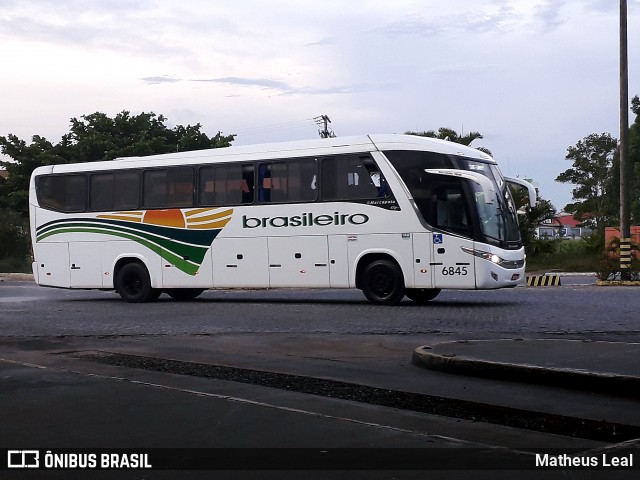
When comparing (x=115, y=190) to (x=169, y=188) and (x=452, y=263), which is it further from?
(x=452, y=263)

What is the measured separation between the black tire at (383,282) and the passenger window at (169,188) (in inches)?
198

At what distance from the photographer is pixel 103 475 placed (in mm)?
6086

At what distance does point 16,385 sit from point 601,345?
659 cm

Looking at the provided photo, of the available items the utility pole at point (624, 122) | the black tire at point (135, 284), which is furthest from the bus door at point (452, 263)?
the utility pole at point (624, 122)

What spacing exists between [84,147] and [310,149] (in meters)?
36.3

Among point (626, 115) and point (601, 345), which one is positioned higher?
point (626, 115)

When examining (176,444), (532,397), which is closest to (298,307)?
(532,397)

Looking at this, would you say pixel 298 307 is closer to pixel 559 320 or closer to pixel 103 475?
pixel 559 320

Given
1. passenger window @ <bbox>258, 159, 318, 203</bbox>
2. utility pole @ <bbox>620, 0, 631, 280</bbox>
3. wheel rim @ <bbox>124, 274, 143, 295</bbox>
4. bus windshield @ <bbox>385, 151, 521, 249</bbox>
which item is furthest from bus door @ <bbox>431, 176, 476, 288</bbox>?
utility pole @ <bbox>620, 0, 631, 280</bbox>

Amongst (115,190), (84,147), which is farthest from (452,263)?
(84,147)

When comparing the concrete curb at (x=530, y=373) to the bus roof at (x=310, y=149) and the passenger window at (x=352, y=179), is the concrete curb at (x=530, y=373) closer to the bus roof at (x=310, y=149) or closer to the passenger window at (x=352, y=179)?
the passenger window at (x=352, y=179)

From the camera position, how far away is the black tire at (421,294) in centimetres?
2122

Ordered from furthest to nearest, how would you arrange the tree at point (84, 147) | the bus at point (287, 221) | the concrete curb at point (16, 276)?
1. the tree at point (84, 147)
2. the concrete curb at point (16, 276)
3. the bus at point (287, 221)

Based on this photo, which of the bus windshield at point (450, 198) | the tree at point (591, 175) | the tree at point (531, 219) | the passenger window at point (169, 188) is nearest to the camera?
the bus windshield at point (450, 198)
